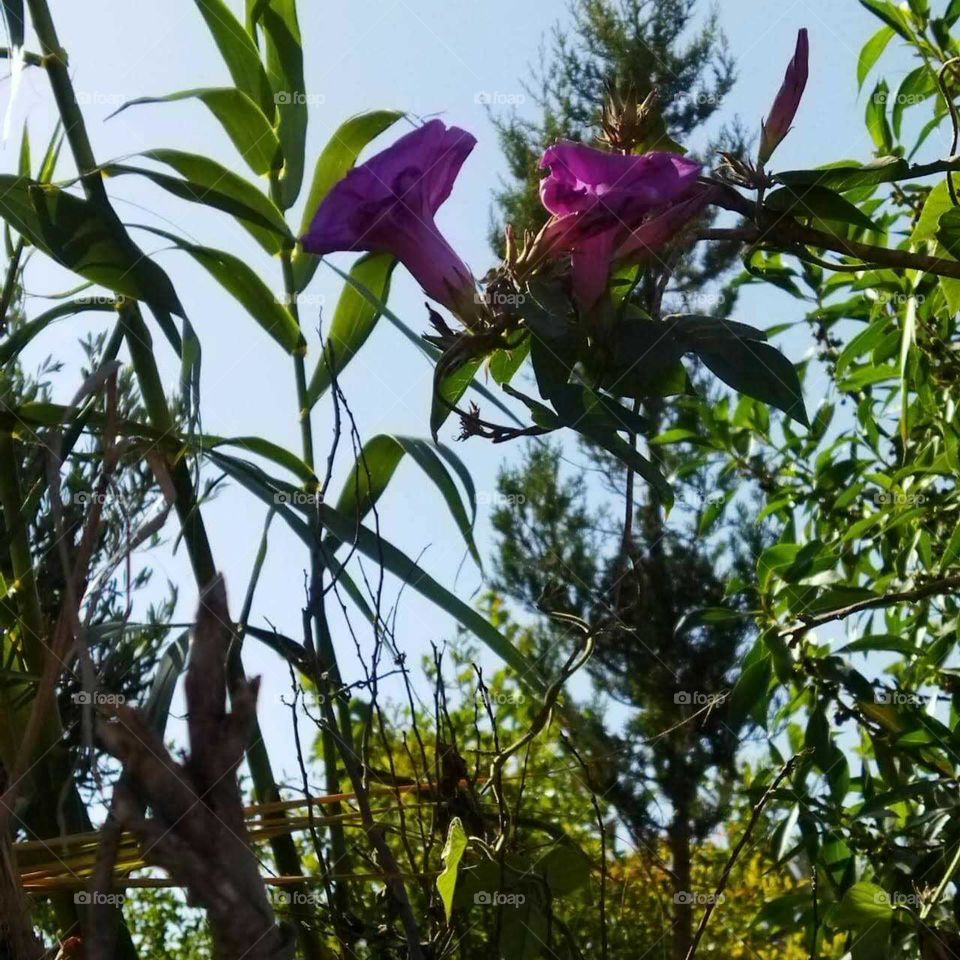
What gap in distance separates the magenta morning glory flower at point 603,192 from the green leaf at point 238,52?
0.44 metres

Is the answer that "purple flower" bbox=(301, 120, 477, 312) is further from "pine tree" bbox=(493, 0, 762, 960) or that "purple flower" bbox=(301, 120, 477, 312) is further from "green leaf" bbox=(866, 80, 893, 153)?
"pine tree" bbox=(493, 0, 762, 960)

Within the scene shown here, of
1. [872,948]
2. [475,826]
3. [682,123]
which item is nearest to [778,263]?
[872,948]

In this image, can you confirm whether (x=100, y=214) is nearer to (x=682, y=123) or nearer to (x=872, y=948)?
(x=872, y=948)

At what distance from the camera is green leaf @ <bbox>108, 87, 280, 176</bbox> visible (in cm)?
83

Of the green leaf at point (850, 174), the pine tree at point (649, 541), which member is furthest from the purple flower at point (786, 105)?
the pine tree at point (649, 541)

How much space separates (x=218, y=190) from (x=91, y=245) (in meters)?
0.12

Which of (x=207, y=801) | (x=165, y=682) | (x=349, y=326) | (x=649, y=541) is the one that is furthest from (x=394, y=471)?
(x=649, y=541)

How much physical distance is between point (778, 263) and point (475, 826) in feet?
2.93

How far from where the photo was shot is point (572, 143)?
48cm

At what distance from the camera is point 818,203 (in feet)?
1.68

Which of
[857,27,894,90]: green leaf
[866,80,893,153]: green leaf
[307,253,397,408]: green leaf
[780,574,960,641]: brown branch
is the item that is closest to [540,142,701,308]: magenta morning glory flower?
[307,253,397,408]: green leaf

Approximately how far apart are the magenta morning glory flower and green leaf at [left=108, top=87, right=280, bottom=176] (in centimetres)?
39

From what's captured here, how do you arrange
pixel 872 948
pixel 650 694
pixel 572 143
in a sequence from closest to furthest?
pixel 572 143 < pixel 872 948 < pixel 650 694

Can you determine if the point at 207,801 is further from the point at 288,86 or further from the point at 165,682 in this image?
the point at 288,86
